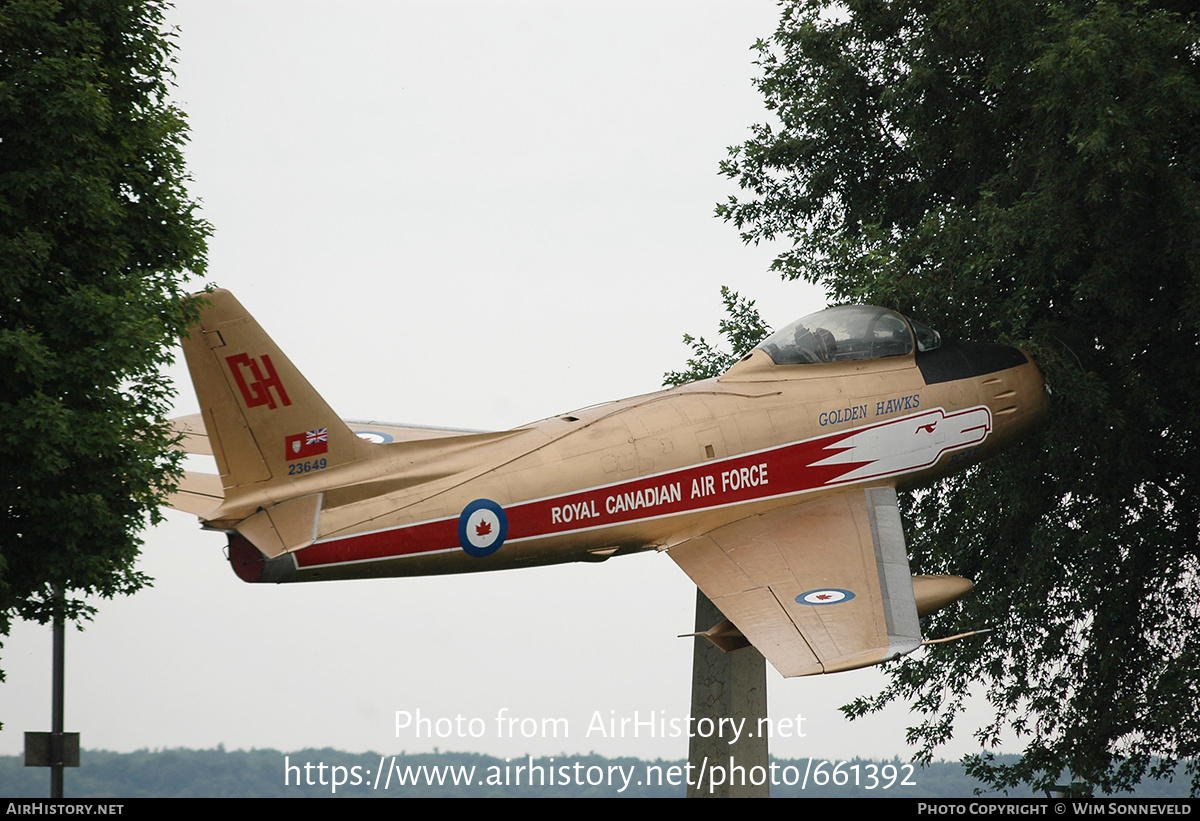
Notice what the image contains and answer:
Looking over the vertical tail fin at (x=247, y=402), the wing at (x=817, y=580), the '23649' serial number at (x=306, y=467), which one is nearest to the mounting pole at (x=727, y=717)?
the wing at (x=817, y=580)

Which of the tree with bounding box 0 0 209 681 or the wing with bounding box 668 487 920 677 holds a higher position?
the tree with bounding box 0 0 209 681

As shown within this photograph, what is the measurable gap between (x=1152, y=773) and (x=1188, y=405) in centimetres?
585

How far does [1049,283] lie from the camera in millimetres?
19109

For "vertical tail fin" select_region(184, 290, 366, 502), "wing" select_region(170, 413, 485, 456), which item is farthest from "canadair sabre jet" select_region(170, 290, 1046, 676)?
"wing" select_region(170, 413, 485, 456)

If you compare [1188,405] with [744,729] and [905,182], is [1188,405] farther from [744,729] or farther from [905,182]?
[744,729]

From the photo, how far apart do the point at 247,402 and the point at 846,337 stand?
8.16 m

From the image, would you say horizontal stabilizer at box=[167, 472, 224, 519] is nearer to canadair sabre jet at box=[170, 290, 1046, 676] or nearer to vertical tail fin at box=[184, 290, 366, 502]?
canadair sabre jet at box=[170, 290, 1046, 676]

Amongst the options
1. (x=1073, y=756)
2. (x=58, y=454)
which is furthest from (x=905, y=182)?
(x=58, y=454)

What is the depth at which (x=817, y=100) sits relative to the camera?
22.2 m

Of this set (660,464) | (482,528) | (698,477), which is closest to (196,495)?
(482,528)

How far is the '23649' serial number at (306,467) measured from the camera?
45.2 ft

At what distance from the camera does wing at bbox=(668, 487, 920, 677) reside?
1313cm

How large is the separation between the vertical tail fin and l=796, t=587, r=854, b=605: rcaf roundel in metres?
5.79

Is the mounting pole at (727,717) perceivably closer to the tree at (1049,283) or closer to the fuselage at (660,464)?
the fuselage at (660,464)
